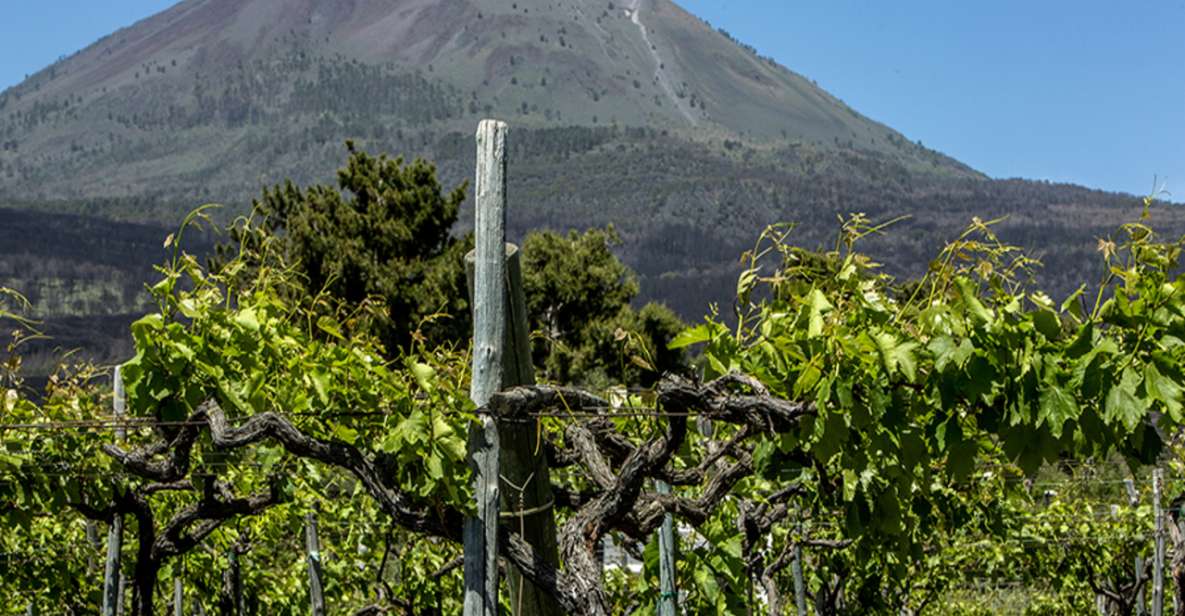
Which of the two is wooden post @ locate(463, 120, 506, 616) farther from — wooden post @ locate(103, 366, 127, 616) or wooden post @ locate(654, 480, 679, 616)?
wooden post @ locate(103, 366, 127, 616)

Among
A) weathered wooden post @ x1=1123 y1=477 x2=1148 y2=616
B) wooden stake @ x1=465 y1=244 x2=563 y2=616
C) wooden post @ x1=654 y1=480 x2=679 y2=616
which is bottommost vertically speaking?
weathered wooden post @ x1=1123 y1=477 x2=1148 y2=616

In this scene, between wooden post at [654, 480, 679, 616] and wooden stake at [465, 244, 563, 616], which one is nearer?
wooden stake at [465, 244, 563, 616]

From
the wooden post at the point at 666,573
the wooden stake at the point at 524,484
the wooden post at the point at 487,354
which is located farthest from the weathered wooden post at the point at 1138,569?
the wooden post at the point at 487,354

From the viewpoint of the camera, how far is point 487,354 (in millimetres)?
3791

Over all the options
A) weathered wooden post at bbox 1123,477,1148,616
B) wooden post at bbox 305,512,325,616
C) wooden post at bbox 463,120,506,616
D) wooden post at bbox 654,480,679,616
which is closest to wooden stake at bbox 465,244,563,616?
wooden post at bbox 463,120,506,616

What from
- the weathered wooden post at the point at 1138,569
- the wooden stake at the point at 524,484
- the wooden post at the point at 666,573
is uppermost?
the wooden stake at the point at 524,484

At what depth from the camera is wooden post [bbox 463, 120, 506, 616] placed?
12.3 feet

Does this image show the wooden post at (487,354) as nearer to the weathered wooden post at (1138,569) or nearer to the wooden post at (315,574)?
the wooden post at (315,574)

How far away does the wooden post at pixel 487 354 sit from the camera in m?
3.75

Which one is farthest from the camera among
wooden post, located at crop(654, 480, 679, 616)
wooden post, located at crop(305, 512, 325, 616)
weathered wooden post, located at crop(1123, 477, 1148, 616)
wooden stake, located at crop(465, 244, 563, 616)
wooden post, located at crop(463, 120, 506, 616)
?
weathered wooden post, located at crop(1123, 477, 1148, 616)

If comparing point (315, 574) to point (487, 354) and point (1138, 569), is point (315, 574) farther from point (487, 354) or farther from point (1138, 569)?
point (1138, 569)

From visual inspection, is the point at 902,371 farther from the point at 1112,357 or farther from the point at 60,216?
the point at 60,216

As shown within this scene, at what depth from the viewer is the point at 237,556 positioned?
7441 mm

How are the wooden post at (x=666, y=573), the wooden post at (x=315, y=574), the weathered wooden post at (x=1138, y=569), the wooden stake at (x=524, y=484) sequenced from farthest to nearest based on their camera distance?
the weathered wooden post at (x=1138, y=569) → the wooden post at (x=315, y=574) → the wooden post at (x=666, y=573) → the wooden stake at (x=524, y=484)
